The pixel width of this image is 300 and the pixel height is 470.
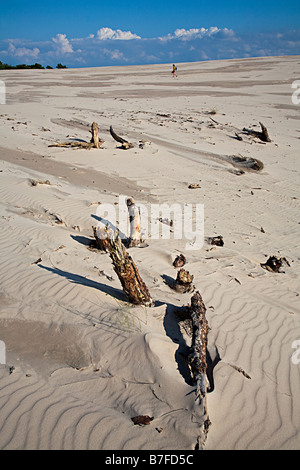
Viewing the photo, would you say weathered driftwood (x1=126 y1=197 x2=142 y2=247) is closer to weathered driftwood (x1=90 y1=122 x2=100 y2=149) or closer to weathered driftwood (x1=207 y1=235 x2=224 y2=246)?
weathered driftwood (x1=207 y1=235 x2=224 y2=246)

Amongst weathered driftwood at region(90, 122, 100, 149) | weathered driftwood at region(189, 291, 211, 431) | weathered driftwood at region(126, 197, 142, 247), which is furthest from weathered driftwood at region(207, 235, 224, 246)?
weathered driftwood at region(90, 122, 100, 149)

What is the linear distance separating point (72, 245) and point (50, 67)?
5681 cm

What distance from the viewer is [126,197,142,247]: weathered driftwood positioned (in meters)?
6.17

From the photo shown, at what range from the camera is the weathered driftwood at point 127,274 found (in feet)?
13.2

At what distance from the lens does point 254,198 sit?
370 inches

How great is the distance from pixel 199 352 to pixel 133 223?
3.31 m

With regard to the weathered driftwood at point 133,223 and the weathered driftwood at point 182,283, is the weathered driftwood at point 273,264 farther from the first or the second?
the weathered driftwood at point 133,223

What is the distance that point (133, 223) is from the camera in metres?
6.22

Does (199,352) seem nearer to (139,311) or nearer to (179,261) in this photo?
(139,311)

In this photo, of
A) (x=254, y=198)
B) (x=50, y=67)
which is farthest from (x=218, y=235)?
(x=50, y=67)

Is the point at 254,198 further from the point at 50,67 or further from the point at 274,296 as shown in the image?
the point at 50,67

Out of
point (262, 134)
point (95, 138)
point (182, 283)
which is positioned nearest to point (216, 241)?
point (182, 283)

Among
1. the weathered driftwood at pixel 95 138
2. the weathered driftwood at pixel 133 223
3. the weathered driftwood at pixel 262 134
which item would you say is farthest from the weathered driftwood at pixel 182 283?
the weathered driftwood at pixel 262 134

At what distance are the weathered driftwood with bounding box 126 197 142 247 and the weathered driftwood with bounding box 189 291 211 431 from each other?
254 cm
